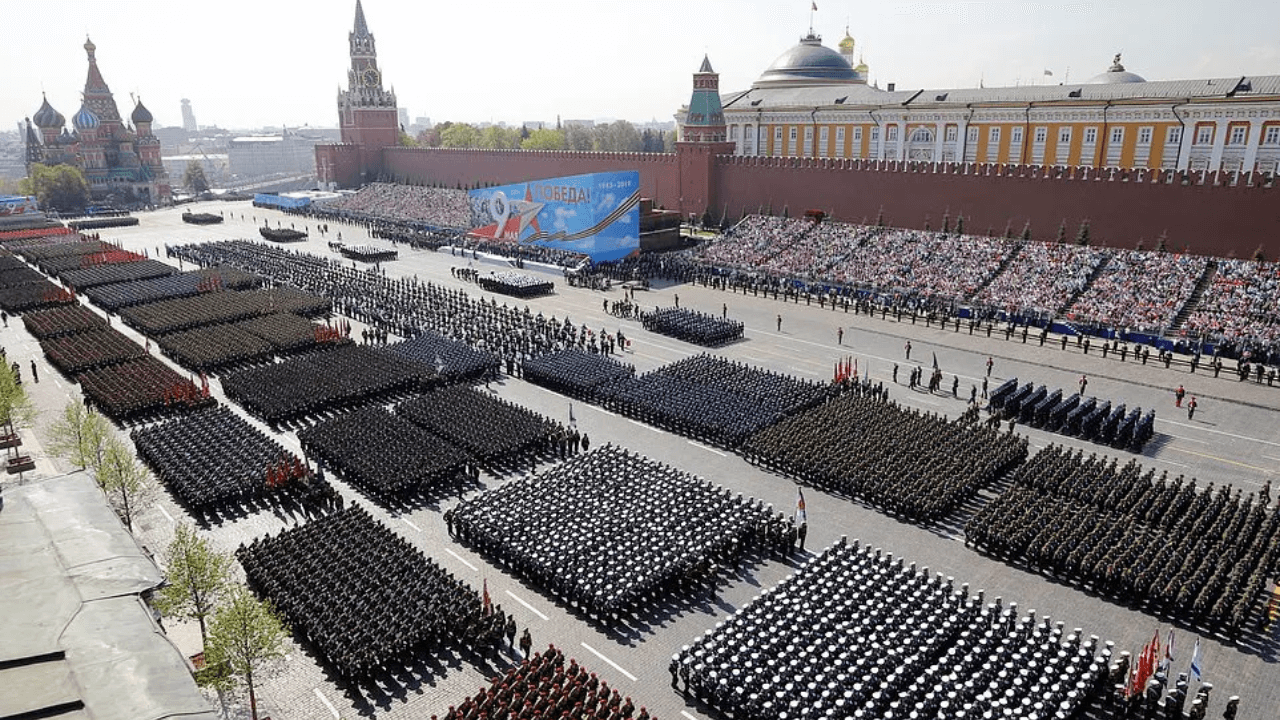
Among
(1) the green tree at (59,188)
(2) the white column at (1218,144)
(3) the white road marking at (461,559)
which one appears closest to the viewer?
(3) the white road marking at (461,559)

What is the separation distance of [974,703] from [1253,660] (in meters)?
6.14

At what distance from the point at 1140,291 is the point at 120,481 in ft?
132

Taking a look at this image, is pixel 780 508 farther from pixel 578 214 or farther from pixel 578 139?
pixel 578 139

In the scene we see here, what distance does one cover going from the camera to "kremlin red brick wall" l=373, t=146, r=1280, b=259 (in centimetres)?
3672

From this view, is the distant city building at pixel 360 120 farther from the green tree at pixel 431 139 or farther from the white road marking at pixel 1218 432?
the white road marking at pixel 1218 432

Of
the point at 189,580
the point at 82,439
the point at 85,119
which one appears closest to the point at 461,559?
the point at 189,580

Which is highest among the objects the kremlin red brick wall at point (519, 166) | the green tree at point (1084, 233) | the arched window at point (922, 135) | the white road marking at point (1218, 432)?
the arched window at point (922, 135)

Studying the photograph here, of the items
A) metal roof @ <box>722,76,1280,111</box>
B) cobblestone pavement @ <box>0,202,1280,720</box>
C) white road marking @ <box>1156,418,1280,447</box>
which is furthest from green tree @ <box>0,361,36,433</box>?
→ metal roof @ <box>722,76,1280,111</box>

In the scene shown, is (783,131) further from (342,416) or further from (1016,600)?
(1016,600)

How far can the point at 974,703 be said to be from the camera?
41.5 ft

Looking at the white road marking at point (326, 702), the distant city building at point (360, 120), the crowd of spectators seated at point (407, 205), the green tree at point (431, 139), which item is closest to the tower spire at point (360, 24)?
the distant city building at point (360, 120)

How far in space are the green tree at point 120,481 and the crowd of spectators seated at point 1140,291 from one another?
120 feet

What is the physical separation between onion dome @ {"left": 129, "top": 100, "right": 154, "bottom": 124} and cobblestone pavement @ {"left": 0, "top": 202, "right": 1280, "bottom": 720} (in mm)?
73833

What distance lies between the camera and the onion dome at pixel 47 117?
94.7m
